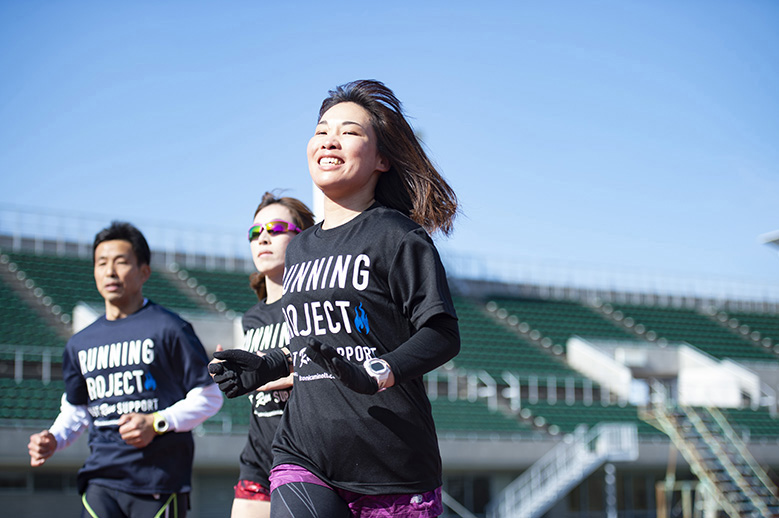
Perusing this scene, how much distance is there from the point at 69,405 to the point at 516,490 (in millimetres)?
16306

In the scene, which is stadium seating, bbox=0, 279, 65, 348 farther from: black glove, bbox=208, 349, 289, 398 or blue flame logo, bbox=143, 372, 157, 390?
black glove, bbox=208, 349, 289, 398

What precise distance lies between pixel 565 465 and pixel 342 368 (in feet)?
59.6

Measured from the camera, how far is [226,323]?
21.1 metres

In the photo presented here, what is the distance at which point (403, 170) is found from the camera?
9.59 ft

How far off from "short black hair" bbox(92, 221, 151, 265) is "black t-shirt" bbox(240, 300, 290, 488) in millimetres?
763

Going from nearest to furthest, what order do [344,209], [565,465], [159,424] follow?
[344,209] < [159,424] < [565,465]

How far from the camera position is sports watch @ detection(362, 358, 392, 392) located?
2260 millimetres

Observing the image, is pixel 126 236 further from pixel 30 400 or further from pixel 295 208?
pixel 30 400

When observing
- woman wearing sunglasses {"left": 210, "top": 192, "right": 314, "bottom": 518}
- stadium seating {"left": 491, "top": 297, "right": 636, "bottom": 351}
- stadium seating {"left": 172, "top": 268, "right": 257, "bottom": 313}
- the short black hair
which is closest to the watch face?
woman wearing sunglasses {"left": 210, "top": 192, "right": 314, "bottom": 518}

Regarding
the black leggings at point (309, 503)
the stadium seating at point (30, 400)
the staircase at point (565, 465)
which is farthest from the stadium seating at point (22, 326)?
the black leggings at point (309, 503)

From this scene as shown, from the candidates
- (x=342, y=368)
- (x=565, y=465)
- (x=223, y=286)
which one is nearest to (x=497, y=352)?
(x=565, y=465)

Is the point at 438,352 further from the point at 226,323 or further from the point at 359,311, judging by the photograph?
the point at 226,323

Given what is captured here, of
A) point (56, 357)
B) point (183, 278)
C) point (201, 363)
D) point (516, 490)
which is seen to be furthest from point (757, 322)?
point (201, 363)

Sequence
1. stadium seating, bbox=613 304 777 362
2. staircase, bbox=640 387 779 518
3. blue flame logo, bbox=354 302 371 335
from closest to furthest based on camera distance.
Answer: blue flame logo, bbox=354 302 371 335, staircase, bbox=640 387 779 518, stadium seating, bbox=613 304 777 362
